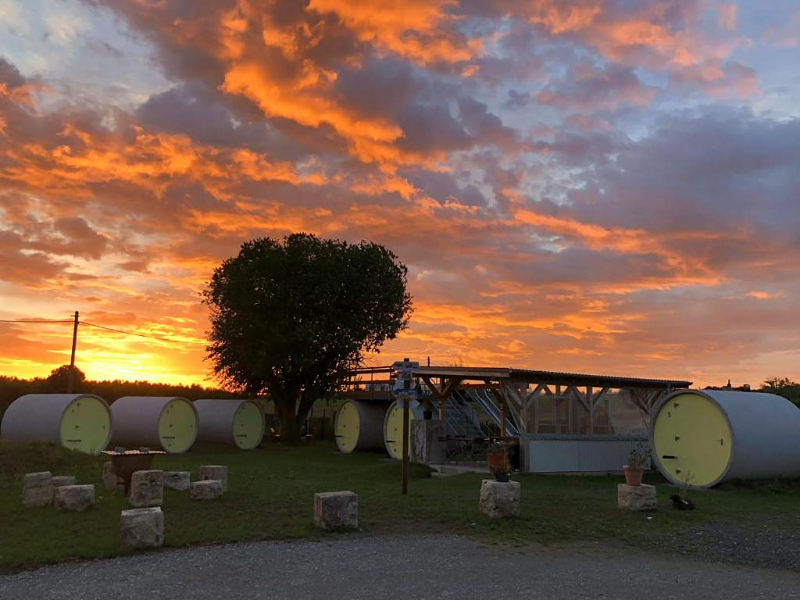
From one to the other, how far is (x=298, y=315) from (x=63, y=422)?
13.1 metres

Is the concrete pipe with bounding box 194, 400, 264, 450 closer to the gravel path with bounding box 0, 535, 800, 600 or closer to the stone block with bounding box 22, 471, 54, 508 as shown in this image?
the stone block with bounding box 22, 471, 54, 508

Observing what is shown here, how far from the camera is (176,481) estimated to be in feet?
57.5

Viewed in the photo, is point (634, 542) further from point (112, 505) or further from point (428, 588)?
point (112, 505)

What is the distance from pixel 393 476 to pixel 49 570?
13.9 meters

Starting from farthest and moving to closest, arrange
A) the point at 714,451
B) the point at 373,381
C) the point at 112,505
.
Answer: the point at 373,381
the point at 714,451
the point at 112,505

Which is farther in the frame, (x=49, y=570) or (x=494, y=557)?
(x=494, y=557)

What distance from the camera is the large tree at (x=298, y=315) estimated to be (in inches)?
1438

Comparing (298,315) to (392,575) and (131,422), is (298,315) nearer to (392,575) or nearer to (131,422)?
(131,422)

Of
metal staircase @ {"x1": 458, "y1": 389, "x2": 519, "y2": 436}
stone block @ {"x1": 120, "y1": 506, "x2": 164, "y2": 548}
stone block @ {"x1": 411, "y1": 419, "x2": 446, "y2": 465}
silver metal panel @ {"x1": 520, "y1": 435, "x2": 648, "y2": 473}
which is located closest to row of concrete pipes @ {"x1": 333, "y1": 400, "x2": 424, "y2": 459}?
metal staircase @ {"x1": 458, "y1": 389, "x2": 519, "y2": 436}

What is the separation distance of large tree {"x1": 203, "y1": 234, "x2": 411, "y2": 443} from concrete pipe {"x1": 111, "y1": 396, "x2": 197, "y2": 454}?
4.55 m

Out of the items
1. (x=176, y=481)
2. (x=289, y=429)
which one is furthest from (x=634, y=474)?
(x=289, y=429)

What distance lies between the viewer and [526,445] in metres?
23.0

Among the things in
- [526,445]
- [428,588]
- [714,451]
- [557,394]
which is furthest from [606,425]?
[428,588]

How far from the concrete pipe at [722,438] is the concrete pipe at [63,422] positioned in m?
20.5
